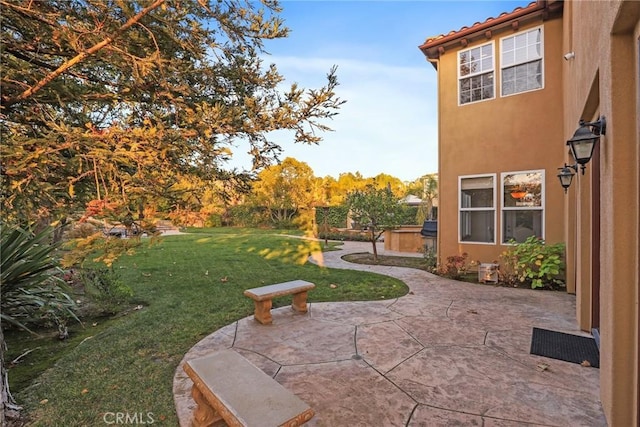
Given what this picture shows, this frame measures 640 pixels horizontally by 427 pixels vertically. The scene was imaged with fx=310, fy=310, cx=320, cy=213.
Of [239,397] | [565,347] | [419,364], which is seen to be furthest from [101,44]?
[565,347]

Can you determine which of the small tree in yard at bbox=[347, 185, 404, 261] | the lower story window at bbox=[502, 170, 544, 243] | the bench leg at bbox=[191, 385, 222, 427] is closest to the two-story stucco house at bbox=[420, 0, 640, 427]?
the lower story window at bbox=[502, 170, 544, 243]

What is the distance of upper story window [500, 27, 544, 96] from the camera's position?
7.33 metres

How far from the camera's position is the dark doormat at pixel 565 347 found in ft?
11.7

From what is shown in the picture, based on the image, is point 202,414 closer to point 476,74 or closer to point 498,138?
point 498,138

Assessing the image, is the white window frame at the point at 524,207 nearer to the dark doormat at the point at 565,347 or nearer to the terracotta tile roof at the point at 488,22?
the terracotta tile roof at the point at 488,22

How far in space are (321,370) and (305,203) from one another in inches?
820

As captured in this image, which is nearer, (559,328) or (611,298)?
(611,298)

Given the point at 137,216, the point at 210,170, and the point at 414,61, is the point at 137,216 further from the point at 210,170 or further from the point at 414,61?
the point at 414,61

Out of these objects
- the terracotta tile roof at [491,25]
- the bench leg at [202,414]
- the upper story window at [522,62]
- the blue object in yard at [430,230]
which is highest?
the terracotta tile roof at [491,25]

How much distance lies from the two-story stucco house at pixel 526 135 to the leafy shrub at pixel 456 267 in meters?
0.38

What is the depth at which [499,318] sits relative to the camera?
4.88 metres

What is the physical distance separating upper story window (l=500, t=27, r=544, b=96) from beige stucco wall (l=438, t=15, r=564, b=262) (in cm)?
13

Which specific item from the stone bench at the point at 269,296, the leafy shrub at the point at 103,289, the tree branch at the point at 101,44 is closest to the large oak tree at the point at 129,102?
the tree branch at the point at 101,44

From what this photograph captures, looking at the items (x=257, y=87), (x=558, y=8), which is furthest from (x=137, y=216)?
(x=558, y=8)
